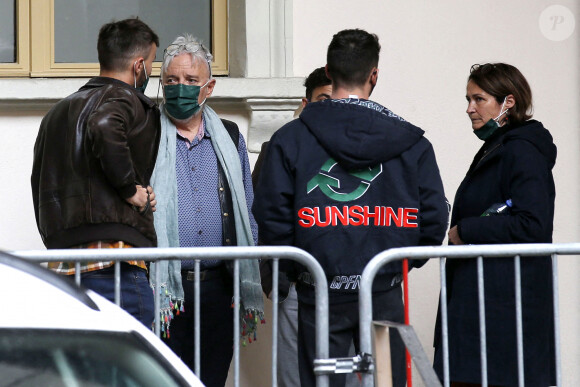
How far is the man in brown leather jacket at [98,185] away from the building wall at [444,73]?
5.30 feet

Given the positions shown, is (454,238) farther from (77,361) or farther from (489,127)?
(77,361)

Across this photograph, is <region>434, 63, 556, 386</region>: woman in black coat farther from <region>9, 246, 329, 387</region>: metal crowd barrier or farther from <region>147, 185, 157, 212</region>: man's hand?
<region>147, 185, 157, 212</region>: man's hand

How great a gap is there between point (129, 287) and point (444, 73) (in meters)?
2.76

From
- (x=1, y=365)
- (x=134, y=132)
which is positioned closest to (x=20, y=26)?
(x=134, y=132)

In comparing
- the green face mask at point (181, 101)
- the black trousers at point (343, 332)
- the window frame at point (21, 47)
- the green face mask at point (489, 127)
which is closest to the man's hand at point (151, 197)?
the green face mask at point (181, 101)

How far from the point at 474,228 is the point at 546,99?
2.12 m

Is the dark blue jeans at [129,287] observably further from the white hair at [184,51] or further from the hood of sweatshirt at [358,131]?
the white hair at [184,51]

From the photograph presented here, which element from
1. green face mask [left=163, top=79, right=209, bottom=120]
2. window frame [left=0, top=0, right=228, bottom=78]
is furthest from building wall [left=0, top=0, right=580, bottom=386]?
green face mask [left=163, top=79, right=209, bottom=120]

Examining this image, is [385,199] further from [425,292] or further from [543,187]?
[425,292]

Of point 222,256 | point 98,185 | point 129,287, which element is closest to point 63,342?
point 222,256

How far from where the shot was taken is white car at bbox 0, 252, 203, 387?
2.21 meters

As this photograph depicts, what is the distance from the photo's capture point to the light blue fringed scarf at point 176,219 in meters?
4.87

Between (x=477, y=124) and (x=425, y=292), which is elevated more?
(x=477, y=124)

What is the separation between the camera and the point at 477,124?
5.04 metres
